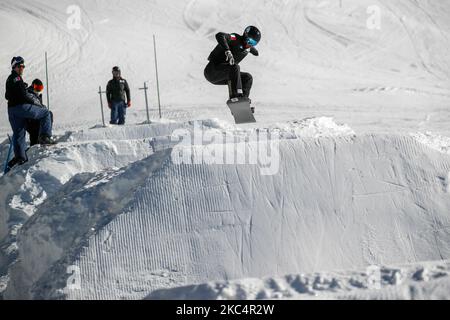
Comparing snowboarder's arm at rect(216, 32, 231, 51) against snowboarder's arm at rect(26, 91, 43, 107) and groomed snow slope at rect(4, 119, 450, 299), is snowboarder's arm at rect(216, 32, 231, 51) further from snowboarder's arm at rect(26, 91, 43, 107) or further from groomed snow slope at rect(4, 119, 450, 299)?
snowboarder's arm at rect(26, 91, 43, 107)

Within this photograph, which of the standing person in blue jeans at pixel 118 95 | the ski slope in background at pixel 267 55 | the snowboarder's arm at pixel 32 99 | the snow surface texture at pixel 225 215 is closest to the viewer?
the snow surface texture at pixel 225 215

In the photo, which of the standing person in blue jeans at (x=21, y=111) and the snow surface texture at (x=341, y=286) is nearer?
the snow surface texture at (x=341, y=286)

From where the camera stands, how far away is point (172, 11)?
86.7 feet

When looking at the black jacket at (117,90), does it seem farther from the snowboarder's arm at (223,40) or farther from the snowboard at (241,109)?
the snowboarder's arm at (223,40)

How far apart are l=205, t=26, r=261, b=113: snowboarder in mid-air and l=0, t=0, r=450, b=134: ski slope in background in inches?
369

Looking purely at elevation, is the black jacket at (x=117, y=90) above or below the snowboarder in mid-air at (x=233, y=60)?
above

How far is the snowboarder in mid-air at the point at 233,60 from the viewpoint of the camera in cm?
833

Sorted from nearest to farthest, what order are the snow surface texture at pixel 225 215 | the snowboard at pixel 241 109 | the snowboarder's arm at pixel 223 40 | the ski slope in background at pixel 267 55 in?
the snow surface texture at pixel 225 215 → the snowboarder's arm at pixel 223 40 → the snowboard at pixel 241 109 → the ski slope in background at pixel 267 55

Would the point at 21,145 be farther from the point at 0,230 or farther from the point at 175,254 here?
the point at 175,254

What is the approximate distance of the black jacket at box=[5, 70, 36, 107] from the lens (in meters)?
10.0

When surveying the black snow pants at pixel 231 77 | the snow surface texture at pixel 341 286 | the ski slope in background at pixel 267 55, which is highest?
the ski slope in background at pixel 267 55

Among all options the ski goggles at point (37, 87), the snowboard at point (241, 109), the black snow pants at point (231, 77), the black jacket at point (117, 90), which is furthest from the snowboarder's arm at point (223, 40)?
the black jacket at point (117, 90)

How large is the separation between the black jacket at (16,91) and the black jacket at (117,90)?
12.5ft

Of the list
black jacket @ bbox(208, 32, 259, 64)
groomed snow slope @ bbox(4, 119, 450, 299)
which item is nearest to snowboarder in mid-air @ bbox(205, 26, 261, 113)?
black jacket @ bbox(208, 32, 259, 64)
